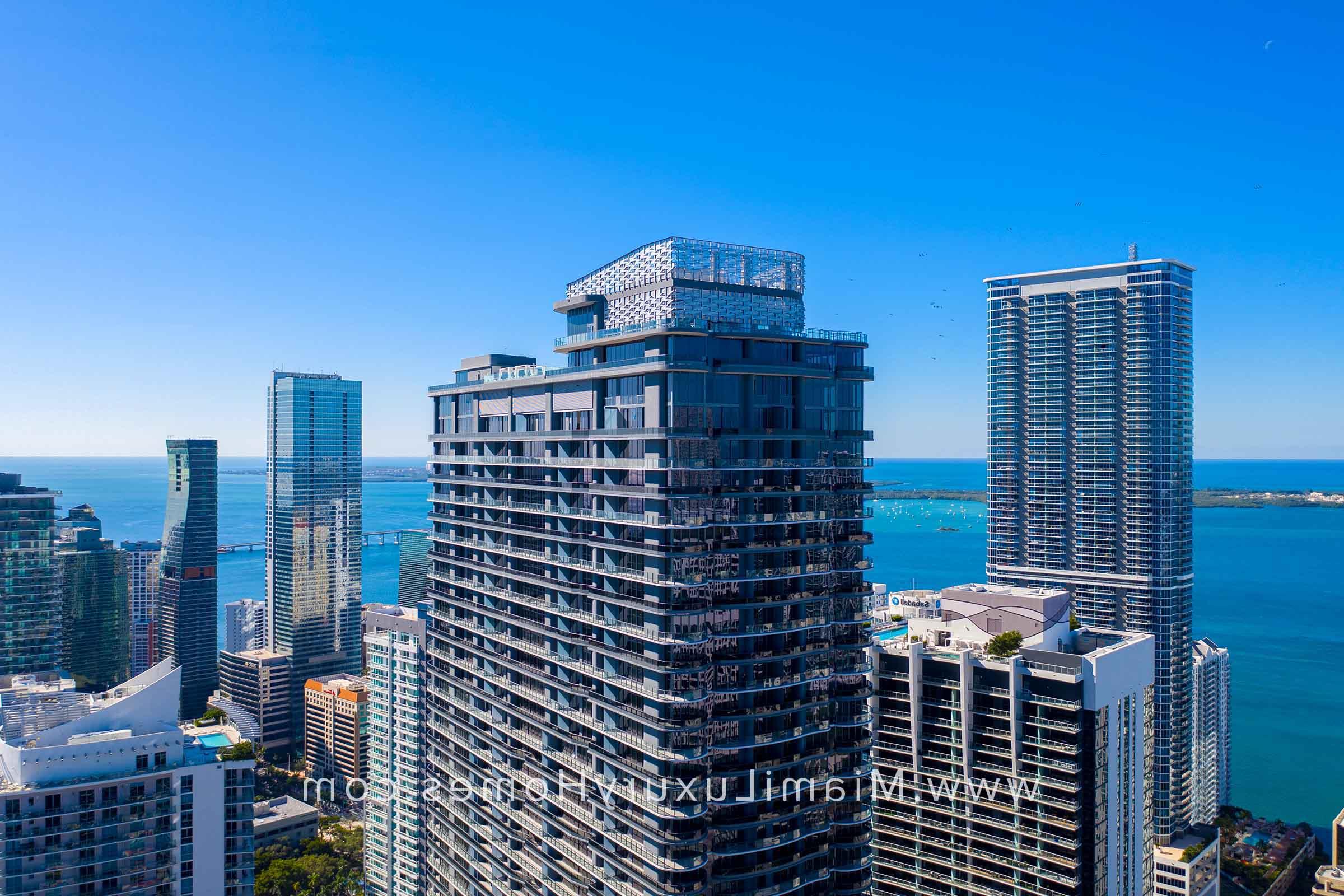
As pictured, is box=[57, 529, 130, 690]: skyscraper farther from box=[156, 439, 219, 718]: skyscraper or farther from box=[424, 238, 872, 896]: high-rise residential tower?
box=[424, 238, 872, 896]: high-rise residential tower

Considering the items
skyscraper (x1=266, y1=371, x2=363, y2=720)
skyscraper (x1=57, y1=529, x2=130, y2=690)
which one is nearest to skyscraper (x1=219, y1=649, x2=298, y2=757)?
skyscraper (x1=266, y1=371, x2=363, y2=720)

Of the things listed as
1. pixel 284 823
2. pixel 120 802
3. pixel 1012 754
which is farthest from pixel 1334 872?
pixel 284 823

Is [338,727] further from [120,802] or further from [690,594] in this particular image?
[690,594]

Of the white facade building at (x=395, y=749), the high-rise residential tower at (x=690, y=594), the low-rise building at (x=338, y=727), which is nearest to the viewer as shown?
the high-rise residential tower at (x=690, y=594)

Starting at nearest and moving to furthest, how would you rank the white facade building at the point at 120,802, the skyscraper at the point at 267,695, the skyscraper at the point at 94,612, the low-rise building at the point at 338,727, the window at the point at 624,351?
1. the window at the point at 624,351
2. the white facade building at the point at 120,802
3. the low-rise building at the point at 338,727
4. the skyscraper at the point at 267,695
5. the skyscraper at the point at 94,612

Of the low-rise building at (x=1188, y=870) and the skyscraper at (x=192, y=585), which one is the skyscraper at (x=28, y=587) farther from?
the low-rise building at (x=1188, y=870)

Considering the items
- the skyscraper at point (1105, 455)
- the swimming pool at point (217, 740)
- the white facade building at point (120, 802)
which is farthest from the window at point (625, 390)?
the skyscraper at point (1105, 455)
